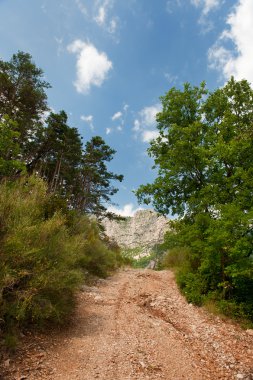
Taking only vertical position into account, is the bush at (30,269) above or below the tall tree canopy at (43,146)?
below

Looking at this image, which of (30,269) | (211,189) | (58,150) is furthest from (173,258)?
(30,269)

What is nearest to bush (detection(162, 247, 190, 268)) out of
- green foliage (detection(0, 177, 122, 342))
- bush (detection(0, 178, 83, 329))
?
green foliage (detection(0, 177, 122, 342))

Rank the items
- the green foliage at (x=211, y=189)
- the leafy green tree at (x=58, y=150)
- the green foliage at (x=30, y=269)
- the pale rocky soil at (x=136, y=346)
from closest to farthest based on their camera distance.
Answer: the pale rocky soil at (x=136, y=346), the green foliage at (x=30, y=269), the green foliage at (x=211, y=189), the leafy green tree at (x=58, y=150)

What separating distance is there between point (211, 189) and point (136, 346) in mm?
7063

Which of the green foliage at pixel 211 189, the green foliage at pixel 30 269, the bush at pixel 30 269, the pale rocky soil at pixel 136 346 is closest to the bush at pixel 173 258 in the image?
the green foliage at pixel 211 189

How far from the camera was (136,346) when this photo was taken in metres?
6.76

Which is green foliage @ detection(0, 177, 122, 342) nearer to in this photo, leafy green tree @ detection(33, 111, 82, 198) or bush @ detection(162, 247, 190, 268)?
bush @ detection(162, 247, 190, 268)

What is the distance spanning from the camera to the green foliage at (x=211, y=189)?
33.0 feet

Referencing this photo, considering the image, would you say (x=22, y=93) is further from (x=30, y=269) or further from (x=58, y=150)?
(x=30, y=269)

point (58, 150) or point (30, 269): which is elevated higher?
point (58, 150)

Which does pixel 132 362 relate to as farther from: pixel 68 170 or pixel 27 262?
pixel 68 170

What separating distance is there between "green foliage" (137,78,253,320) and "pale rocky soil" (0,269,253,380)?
1.67 metres

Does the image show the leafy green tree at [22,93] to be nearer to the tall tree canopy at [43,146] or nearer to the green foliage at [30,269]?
the tall tree canopy at [43,146]

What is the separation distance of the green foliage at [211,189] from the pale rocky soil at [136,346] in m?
1.67
